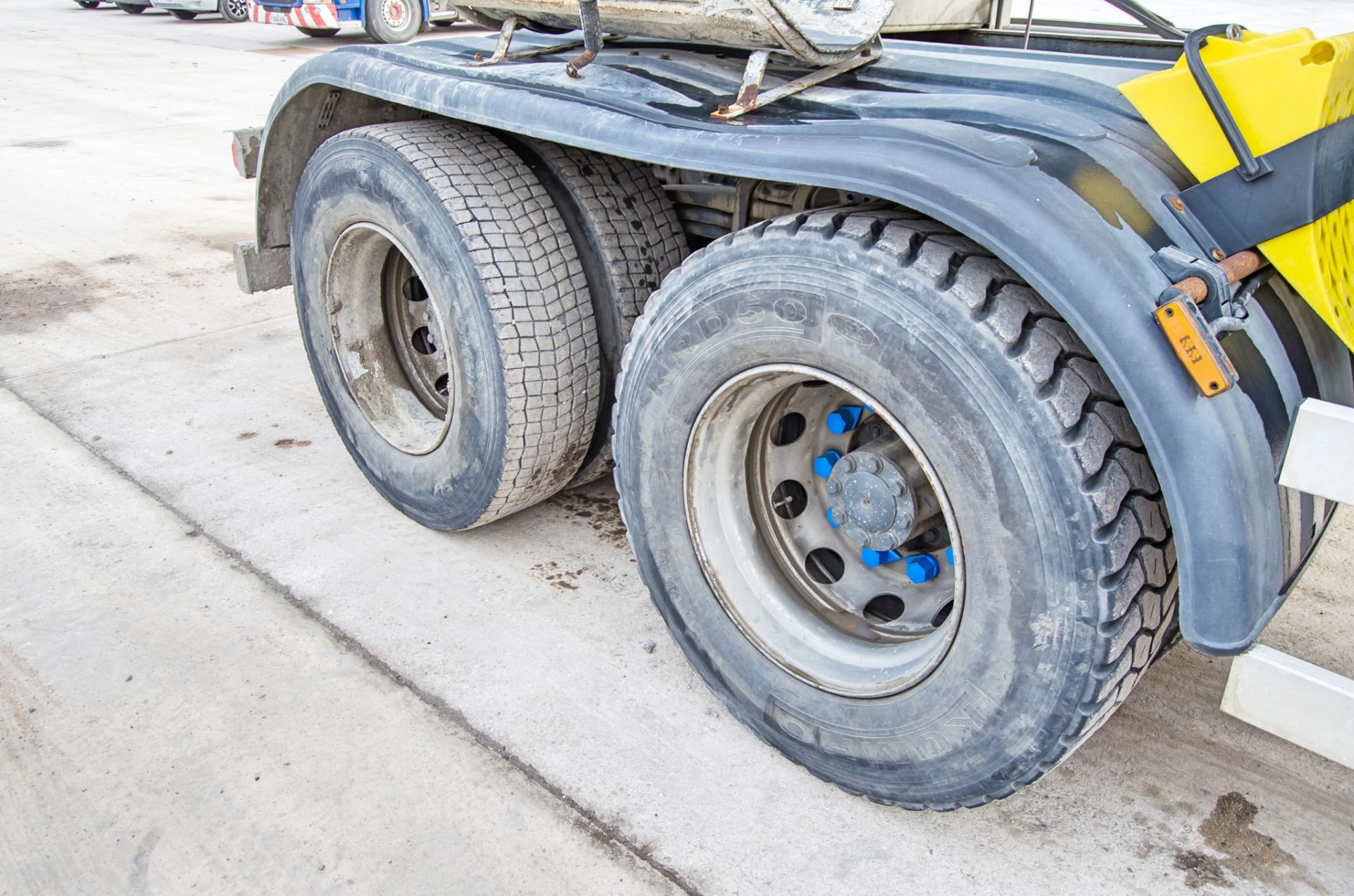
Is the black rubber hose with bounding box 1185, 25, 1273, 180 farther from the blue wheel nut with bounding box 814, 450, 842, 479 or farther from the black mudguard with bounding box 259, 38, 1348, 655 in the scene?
the blue wheel nut with bounding box 814, 450, 842, 479

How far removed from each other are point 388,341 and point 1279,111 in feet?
8.41

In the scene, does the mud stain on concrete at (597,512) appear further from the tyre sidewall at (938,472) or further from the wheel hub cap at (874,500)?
the wheel hub cap at (874,500)

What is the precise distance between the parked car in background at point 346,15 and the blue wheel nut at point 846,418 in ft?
44.7

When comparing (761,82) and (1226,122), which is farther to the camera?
(761,82)

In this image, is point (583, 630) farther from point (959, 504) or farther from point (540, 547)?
point (959, 504)

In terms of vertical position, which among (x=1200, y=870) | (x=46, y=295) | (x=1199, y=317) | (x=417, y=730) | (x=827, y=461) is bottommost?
(x=46, y=295)

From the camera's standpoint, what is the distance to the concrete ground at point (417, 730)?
6.79 feet

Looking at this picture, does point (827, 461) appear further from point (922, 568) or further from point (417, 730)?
point (417, 730)

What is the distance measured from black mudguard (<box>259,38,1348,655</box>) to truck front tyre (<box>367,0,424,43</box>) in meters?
13.5

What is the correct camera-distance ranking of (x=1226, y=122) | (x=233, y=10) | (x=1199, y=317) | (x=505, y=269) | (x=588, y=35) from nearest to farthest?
(x=1199, y=317) < (x=1226, y=122) < (x=588, y=35) < (x=505, y=269) < (x=233, y=10)

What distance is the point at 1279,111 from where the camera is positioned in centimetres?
158

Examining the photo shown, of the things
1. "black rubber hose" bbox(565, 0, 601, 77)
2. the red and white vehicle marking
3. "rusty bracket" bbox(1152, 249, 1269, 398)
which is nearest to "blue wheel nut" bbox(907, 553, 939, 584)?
"rusty bracket" bbox(1152, 249, 1269, 398)

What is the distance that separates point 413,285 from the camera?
131 inches

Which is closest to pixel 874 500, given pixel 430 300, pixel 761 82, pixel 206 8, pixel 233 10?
pixel 761 82
